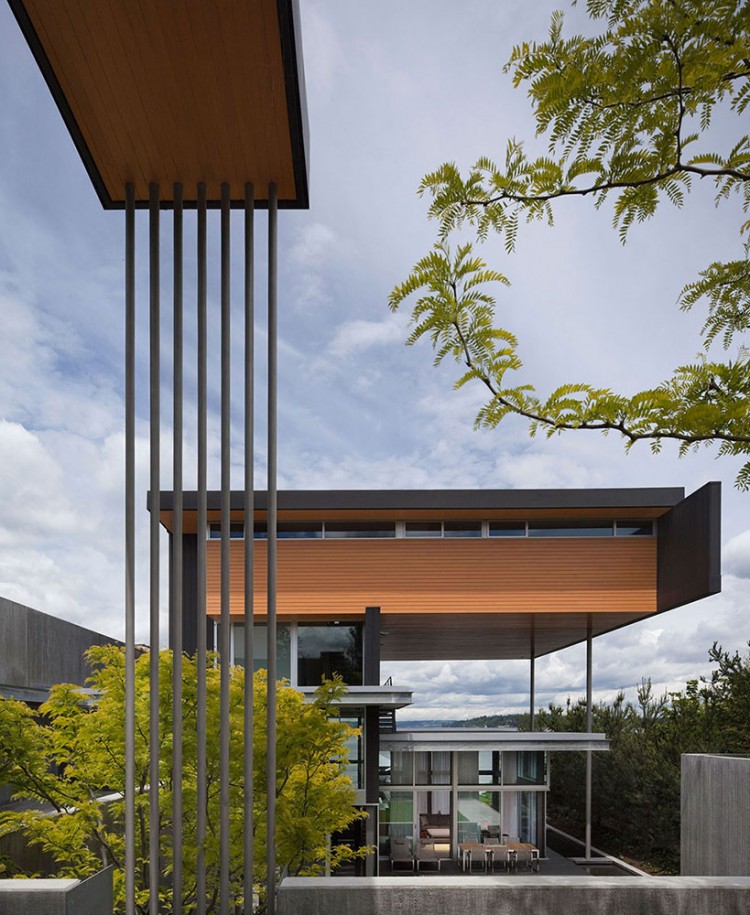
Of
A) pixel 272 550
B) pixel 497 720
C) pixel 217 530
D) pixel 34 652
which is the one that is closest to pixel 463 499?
pixel 217 530

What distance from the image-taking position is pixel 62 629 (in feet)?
61.5

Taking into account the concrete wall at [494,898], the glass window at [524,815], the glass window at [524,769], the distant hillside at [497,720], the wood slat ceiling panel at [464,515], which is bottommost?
the distant hillside at [497,720]

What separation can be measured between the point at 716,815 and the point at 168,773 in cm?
570

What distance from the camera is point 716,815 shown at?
9.59m

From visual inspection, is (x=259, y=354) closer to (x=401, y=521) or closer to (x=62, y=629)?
(x=401, y=521)

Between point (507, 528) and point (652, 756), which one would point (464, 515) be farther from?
point (652, 756)

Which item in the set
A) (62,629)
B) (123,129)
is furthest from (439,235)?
(62,629)

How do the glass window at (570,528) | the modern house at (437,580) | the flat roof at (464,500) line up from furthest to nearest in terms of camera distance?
the glass window at (570,528)
the modern house at (437,580)
the flat roof at (464,500)

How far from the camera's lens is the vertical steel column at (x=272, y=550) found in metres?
5.26

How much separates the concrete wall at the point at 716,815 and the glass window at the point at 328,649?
20.0 ft

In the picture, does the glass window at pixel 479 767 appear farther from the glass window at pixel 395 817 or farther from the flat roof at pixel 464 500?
the flat roof at pixel 464 500

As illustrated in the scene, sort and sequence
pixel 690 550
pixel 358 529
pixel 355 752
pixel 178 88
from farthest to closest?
pixel 358 529 < pixel 355 752 < pixel 690 550 < pixel 178 88

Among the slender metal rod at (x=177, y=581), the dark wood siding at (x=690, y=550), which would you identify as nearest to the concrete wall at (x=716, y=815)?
the dark wood siding at (x=690, y=550)

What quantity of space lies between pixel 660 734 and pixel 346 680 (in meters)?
9.24
